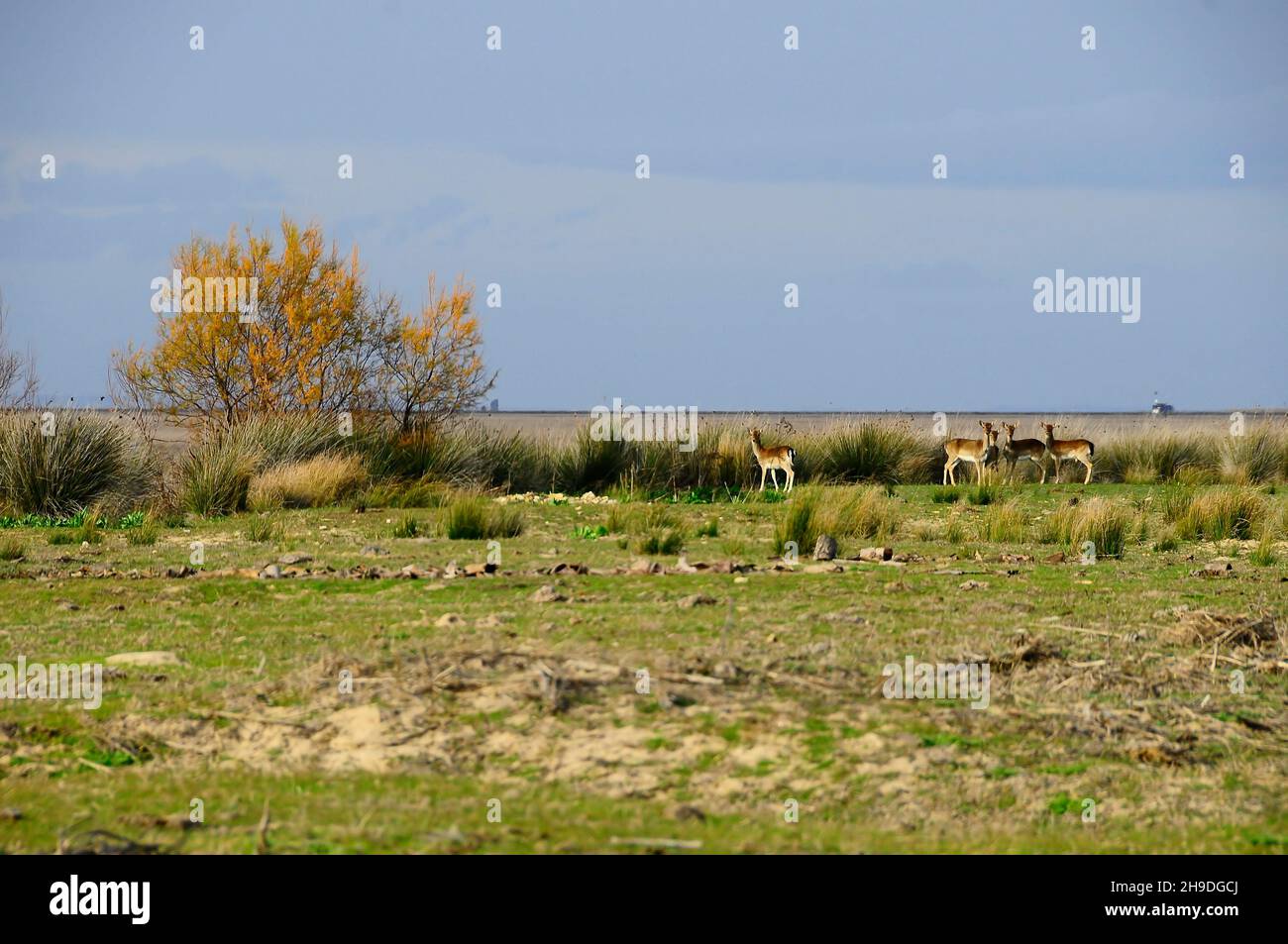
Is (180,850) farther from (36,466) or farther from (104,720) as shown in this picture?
(36,466)

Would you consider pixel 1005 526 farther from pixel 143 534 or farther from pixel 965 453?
pixel 143 534

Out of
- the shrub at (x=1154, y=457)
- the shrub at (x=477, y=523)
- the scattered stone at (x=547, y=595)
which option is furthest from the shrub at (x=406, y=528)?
the shrub at (x=1154, y=457)

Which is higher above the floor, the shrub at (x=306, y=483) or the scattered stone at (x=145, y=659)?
the shrub at (x=306, y=483)

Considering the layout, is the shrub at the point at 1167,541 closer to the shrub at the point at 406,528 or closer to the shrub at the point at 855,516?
the shrub at the point at 855,516

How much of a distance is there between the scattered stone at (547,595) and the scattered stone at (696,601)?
0.97 meters

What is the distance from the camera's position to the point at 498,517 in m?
17.8

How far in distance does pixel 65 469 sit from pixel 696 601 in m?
13.0

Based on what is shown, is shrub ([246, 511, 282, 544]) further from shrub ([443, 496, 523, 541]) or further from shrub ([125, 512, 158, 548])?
shrub ([443, 496, 523, 541])

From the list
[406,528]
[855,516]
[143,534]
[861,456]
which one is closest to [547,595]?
[406,528]
